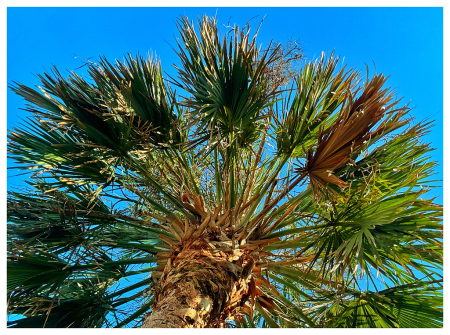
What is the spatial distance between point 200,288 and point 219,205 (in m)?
0.86

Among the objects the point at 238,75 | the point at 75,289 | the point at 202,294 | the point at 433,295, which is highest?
the point at 238,75

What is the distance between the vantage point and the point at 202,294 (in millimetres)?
2799

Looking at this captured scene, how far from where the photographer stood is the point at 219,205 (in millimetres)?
3402

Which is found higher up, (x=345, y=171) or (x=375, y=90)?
(x=375, y=90)

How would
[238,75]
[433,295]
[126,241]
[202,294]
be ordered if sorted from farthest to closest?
[126,241] → [238,75] → [433,295] → [202,294]

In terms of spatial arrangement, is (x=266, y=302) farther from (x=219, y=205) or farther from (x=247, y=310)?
(x=219, y=205)

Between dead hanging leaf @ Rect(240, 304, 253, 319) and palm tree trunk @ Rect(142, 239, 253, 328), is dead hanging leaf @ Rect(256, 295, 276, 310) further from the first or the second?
palm tree trunk @ Rect(142, 239, 253, 328)

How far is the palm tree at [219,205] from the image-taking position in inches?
120

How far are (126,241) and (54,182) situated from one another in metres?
1.16

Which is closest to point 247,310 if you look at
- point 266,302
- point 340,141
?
point 266,302

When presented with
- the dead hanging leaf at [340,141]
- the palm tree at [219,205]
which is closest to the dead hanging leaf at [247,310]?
the palm tree at [219,205]
